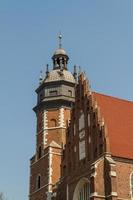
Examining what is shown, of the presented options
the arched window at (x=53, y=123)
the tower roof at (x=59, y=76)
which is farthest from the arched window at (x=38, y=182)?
the tower roof at (x=59, y=76)

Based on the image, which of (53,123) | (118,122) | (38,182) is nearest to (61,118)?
(53,123)

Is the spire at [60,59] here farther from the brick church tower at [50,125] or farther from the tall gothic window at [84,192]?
the tall gothic window at [84,192]

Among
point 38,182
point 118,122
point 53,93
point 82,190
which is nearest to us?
point 82,190

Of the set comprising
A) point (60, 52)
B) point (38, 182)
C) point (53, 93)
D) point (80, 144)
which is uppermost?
point (60, 52)

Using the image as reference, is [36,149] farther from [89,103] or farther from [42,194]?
[89,103]

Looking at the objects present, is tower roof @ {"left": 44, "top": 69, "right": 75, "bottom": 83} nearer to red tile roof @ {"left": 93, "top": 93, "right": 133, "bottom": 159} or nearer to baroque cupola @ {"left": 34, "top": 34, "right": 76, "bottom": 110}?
baroque cupola @ {"left": 34, "top": 34, "right": 76, "bottom": 110}

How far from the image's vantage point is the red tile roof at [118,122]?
34856 mm

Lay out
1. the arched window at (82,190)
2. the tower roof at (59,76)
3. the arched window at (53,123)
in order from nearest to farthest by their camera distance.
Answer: the arched window at (82,190)
the arched window at (53,123)
the tower roof at (59,76)

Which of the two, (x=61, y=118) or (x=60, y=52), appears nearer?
(x=61, y=118)

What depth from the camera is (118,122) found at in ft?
123

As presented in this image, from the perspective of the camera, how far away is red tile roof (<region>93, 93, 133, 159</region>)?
34.9 m

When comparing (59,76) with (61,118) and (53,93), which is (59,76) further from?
(61,118)

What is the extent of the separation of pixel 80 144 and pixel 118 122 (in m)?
3.51

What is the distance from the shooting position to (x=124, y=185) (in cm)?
3319
